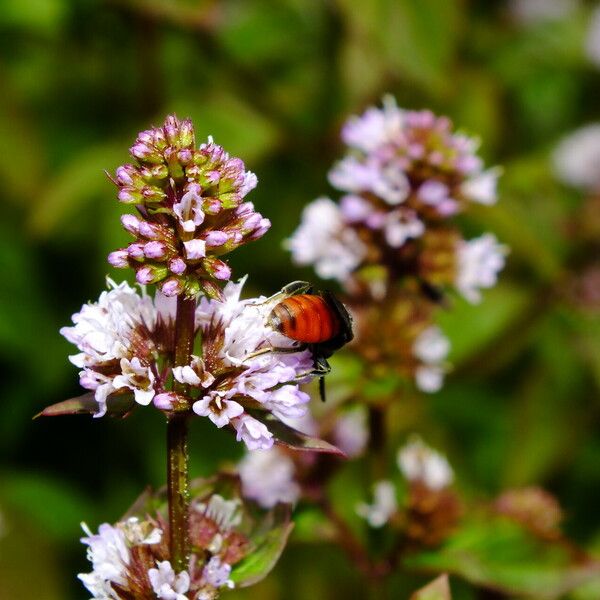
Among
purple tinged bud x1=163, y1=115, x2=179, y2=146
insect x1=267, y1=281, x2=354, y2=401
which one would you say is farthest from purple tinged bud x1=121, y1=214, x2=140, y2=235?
insect x1=267, y1=281, x2=354, y2=401

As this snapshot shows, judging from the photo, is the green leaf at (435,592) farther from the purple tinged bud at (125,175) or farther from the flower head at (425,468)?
the purple tinged bud at (125,175)

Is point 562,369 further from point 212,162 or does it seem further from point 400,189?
point 212,162

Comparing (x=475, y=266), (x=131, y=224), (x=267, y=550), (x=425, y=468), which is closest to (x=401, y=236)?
(x=475, y=266)

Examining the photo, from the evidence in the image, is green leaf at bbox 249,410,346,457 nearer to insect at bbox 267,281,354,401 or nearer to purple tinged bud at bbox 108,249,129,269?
insect at bbox 267,281,354,401

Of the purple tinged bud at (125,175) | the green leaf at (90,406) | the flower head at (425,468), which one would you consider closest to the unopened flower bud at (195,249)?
the purple tinged bud at (125,175)

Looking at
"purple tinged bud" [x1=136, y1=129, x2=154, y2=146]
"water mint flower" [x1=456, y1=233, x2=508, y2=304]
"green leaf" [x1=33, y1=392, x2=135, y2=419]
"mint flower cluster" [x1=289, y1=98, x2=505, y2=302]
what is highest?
→ "mint flower cluster" [x1=289, y1=98, x2=505, y2=302]

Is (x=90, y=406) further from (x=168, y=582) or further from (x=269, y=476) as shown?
(x=269, y=476)
